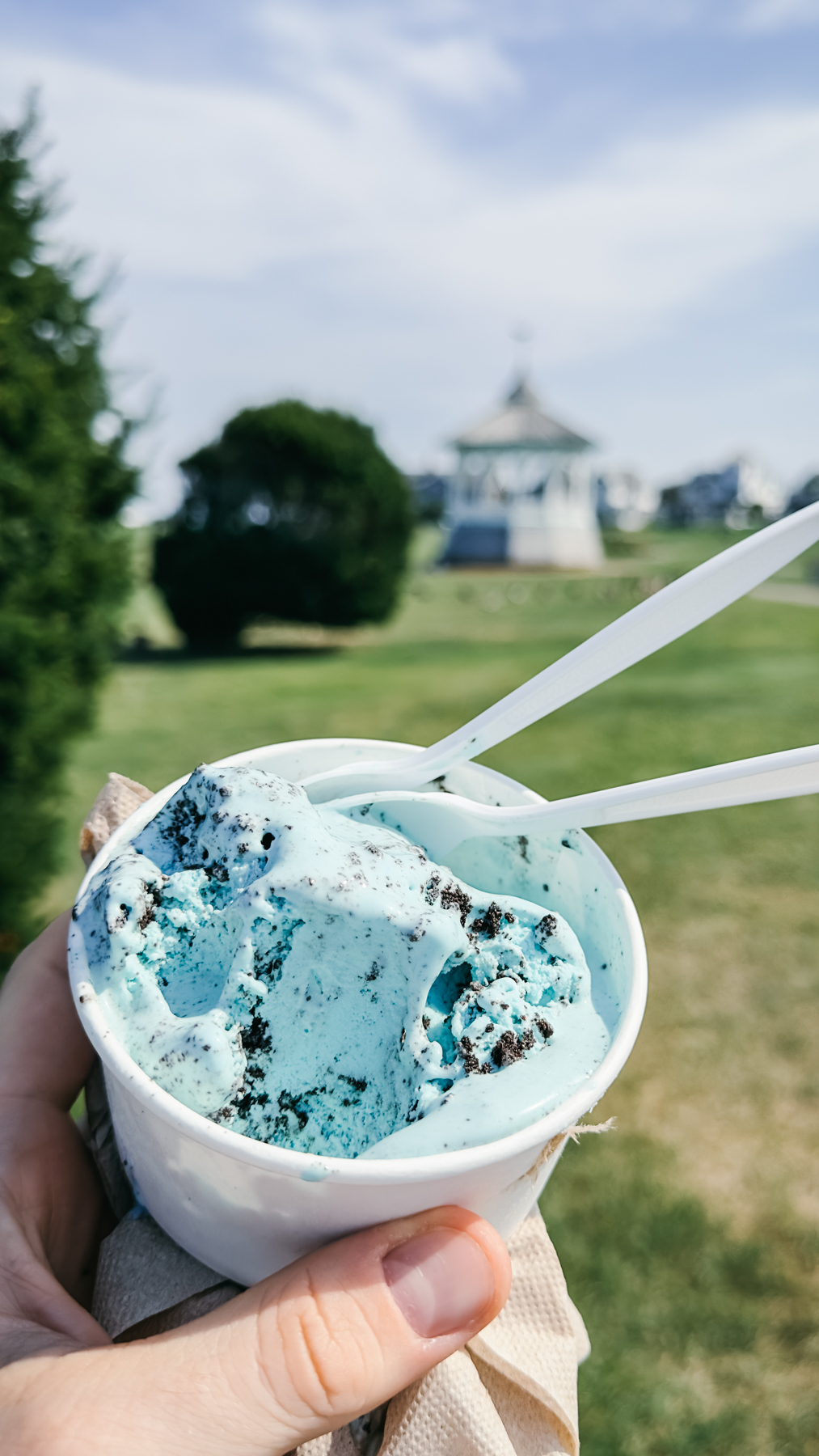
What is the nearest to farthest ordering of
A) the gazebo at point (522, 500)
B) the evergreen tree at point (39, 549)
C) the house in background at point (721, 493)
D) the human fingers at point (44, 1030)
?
the human fingers at point (44, 1030), the evergreen tree at point (39, 549), the gazebo at point (522, 500), the house in background at point (721, 493)

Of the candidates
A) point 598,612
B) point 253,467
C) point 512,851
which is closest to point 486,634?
point 598,612

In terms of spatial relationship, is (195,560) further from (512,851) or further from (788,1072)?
(512,851)

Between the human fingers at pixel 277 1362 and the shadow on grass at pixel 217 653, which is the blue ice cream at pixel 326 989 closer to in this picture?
the human fingers at pixel 277 1362

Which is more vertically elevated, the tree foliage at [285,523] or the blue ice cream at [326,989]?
the tree foliage at [285,523]

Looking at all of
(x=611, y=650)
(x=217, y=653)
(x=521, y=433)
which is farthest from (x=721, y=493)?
(x=611, y=650)

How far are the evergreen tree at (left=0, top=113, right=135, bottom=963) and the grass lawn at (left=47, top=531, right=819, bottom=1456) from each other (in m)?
0.55

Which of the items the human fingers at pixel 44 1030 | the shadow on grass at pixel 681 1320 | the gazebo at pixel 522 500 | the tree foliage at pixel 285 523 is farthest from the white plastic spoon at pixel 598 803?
the gazebo at pixel 522 500

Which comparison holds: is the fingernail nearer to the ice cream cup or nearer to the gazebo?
the ice cream cup

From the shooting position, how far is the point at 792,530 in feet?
3.82

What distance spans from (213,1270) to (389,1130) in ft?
1.25

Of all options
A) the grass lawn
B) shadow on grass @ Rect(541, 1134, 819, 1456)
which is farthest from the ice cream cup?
shadow on grass @ Rect(541, 1134, 819, 1456)

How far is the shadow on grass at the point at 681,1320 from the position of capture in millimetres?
2488

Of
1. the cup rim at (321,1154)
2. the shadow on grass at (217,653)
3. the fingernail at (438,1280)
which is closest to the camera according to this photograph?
the cup rim at (321,1154)

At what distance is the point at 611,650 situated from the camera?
1.24 meters
